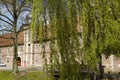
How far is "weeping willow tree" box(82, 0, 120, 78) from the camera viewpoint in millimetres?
15031

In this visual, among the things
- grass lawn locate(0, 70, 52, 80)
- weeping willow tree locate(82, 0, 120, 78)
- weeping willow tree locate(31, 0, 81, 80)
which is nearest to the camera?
weeping willow tree locate(82, 0, 120, 78)

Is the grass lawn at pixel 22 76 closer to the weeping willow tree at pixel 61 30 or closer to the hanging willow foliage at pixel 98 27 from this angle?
the weeping willow tree at pixel 61 30

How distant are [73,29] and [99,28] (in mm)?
1299

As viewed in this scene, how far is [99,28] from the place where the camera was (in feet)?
49.6

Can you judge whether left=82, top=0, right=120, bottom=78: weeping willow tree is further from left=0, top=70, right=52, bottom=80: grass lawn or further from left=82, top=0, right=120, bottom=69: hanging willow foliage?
left=0, top=70, right=52, bottom=80: grass lawn

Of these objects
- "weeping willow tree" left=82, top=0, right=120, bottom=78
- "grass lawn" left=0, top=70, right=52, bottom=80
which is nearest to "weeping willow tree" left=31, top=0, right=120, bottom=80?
"weeping willow tree" left=82, top=0, right=120, bottom=78

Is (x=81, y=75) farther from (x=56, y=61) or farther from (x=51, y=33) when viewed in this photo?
(x=51, y=33)

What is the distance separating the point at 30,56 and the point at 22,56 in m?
5.43

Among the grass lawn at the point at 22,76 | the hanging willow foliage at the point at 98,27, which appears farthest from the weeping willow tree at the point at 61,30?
the grass lawn at the point at 22,76

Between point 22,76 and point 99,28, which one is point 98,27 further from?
point 22,76

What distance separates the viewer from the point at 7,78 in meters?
34.0

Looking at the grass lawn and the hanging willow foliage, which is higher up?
the hanging willow foliage

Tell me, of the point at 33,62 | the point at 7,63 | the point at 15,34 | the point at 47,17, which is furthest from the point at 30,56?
the point at 47,17

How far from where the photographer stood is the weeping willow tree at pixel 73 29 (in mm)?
15086
